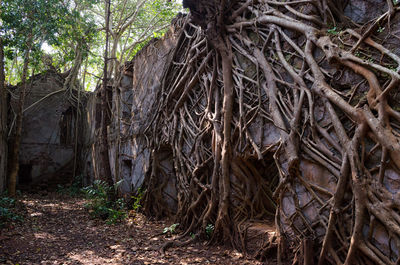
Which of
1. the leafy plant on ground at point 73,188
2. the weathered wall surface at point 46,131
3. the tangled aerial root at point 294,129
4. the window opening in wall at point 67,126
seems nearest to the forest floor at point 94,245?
the tangled aerial root at point 294,129

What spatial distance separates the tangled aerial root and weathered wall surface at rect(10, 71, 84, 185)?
829 centimetres

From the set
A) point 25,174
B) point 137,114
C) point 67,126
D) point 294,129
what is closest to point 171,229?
point 294,129

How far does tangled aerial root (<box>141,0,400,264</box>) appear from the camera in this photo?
10.1ft

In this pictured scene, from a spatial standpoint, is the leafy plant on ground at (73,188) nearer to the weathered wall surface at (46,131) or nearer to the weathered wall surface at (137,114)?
the weathered wall surface at (46,131)

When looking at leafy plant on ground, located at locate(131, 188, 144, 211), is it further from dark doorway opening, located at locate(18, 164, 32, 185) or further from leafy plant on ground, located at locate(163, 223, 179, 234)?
dark doorway opening, located at locate(18, 164, 32, 185)

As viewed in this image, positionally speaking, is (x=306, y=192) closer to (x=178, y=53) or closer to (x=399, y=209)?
(x=399, y=209)

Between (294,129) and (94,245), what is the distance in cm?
339

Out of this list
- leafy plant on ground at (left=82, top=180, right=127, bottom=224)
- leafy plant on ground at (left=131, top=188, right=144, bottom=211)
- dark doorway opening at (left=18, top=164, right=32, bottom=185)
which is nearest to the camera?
leafy plant on ground at (left=82, top=180, right=127, bottom=224)

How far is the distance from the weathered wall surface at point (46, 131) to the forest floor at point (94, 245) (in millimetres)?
5968

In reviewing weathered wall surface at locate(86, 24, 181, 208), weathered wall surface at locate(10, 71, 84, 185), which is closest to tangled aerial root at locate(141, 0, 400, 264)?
weathered wall surface at locate(86, 24, 181, 208)

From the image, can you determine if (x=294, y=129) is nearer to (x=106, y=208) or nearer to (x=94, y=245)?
(x=94, y=245)

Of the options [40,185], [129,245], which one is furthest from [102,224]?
[40,185]

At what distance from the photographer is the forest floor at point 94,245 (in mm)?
4168

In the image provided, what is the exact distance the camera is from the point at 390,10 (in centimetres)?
337
